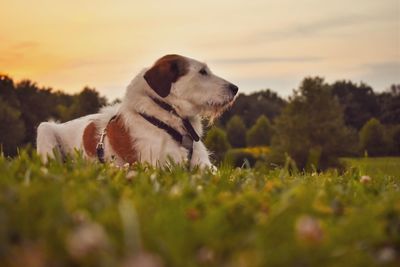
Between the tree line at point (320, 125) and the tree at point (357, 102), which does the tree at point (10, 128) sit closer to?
the tree line at point (320, 125)

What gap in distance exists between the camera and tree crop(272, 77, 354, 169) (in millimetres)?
66938

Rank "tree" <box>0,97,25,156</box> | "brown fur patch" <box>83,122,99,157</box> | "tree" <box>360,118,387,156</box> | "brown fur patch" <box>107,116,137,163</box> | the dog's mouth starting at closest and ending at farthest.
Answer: "brown fur patch" <box>107,116,137,163</box>, "brown fur patch" <box>83,122,99,157</box>, the dog's mouth, "tree" <box>0,97,25,156</box>, "tree" <box>360,118,387,156</box>

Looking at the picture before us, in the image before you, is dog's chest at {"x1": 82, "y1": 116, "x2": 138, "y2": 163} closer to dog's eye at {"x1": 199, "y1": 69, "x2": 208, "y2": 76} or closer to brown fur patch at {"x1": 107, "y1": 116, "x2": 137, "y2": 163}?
brown fur patch at {"x1": 107, "y1": 116, "x2": 137, "y2": 163}

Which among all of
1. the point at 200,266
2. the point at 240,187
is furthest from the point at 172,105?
the point at 200,266

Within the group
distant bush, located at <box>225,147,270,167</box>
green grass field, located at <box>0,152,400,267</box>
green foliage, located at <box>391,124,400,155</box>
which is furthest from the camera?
green foliage, located at <box>391,124,400,155</box>

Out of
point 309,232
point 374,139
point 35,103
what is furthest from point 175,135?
point 35,103

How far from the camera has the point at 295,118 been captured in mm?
70250

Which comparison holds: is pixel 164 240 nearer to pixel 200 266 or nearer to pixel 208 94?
pixel 200 266

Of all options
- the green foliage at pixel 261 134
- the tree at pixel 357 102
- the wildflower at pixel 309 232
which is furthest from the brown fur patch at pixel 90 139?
the tree at pixel 357 102

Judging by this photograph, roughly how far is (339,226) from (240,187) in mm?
1489

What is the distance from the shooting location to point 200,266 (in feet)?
6.79

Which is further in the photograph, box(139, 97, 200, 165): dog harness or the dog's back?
the dog's back

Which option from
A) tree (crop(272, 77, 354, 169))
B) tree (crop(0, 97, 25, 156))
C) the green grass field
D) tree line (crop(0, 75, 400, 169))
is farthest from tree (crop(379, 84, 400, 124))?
the green grass field

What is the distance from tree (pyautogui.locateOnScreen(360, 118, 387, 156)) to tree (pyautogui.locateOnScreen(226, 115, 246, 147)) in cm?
2838
